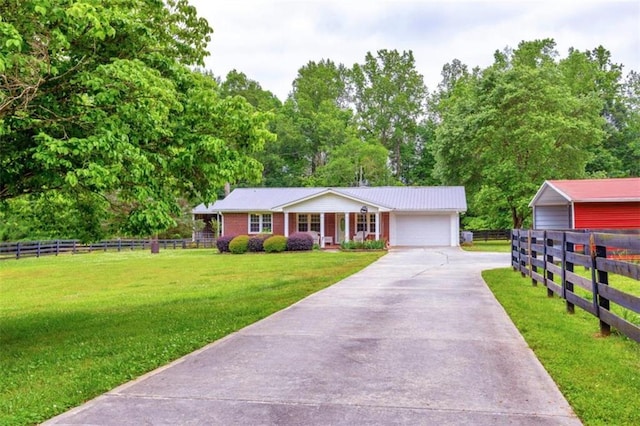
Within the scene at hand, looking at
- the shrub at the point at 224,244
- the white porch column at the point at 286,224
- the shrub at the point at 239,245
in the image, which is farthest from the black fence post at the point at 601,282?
the white porch column at the point at 286,224

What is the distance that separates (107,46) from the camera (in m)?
6.70

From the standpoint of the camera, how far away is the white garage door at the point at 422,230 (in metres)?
34.5

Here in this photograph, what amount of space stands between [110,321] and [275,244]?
2095cm

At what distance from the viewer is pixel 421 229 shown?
34.9 m

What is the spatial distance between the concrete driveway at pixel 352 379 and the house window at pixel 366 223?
2620 cm

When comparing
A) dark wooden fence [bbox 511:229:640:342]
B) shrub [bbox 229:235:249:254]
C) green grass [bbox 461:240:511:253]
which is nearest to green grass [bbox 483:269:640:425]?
dark wooden fence [bbox 511:229:640:342]

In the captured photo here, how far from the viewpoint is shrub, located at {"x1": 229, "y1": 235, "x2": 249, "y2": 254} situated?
3052 centimetres

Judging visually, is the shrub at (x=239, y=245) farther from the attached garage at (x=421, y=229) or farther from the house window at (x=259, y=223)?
the attached garage at (x=421, y=229)

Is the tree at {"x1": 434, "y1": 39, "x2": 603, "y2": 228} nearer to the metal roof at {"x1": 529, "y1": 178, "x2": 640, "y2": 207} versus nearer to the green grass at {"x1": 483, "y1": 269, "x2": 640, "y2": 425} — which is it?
the metal roof at {"x1": 529, "y1": 178, "x2": 640, "y2": 207}

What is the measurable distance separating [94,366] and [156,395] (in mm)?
1516

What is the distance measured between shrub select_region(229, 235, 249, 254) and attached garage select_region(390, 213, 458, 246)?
31.5 feet

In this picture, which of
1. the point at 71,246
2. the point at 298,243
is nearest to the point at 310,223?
the point at 298,243

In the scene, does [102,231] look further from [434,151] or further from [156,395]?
[434,151]

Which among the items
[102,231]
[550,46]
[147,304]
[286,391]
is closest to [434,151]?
[550,46]
